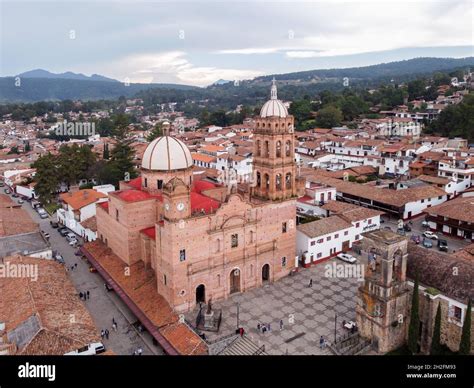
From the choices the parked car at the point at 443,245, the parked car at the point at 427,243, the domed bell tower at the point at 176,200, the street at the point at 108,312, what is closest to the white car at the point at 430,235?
the parked car at the point at 427,243

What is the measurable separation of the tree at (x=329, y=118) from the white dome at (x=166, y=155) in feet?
235

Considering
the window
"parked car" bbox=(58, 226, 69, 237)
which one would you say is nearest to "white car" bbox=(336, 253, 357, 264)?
the window

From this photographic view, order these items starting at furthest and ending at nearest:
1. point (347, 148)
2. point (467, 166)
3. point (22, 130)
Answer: point (22, 130), point (347, 148), point (467, 166)

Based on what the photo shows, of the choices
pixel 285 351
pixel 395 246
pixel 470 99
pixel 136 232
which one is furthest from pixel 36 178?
pixel 470 99

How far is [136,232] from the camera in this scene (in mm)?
31969

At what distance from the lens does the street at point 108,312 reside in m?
25.7

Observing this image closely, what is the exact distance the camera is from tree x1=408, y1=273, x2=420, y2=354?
74.3 feet

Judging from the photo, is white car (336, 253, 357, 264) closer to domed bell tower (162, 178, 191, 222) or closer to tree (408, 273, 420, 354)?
tree (408, 273, 420, 354)

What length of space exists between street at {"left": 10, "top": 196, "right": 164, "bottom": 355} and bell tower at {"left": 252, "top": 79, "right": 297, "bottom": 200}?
12.9 metres

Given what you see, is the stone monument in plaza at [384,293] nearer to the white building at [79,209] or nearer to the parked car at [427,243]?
the parked car at [427,243]

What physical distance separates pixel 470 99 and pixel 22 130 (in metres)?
130

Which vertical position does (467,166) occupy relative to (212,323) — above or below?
above
